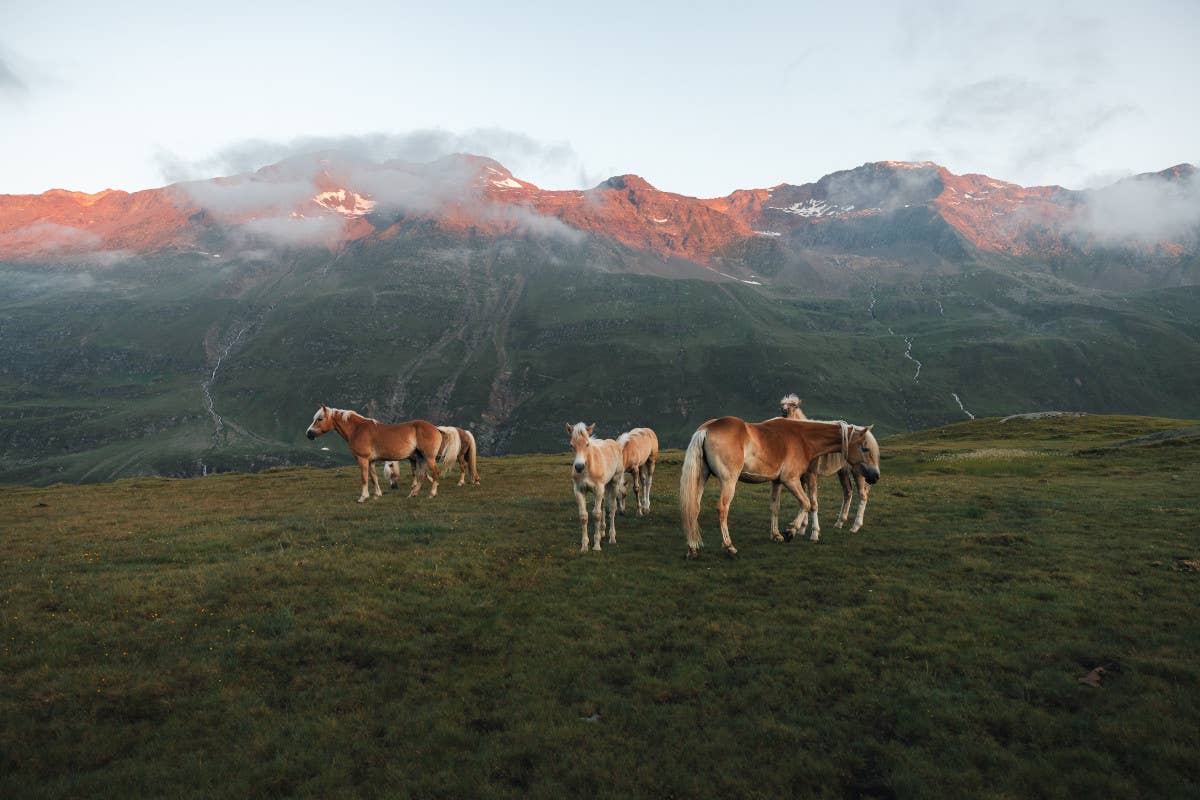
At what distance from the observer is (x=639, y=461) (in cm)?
2278

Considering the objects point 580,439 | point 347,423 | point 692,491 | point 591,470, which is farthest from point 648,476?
point 347,423

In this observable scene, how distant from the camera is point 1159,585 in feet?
42.4

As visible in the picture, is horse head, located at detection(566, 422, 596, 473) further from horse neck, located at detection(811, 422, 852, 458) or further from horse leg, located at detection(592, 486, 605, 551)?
horse neck, located at detection(811, 422, 852, 458)

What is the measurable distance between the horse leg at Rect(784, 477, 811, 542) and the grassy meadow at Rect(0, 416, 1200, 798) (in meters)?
0.94

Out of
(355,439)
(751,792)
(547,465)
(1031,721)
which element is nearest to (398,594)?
(751,792)

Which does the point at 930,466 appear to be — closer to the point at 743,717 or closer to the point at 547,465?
the point at 547,465

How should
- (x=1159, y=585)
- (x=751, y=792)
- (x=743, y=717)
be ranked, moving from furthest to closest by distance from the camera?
1. (x=1159, y=585)
2. (x=743, y=717)
3. (x=751, y=792)

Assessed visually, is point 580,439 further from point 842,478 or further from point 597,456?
point 842,478

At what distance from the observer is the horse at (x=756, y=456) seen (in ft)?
55.4

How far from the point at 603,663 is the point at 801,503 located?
1041 cm

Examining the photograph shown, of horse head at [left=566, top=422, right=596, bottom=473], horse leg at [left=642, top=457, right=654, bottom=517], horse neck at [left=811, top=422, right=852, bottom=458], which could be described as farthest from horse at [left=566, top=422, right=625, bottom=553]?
horse neck at [left=811, top=422, right=852, bottom=458]

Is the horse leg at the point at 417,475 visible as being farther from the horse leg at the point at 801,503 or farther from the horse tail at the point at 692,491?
the horse leg at the point at 801,503

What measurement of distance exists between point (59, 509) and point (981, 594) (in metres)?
36.7

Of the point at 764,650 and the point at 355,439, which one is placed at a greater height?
the point at 355,439
